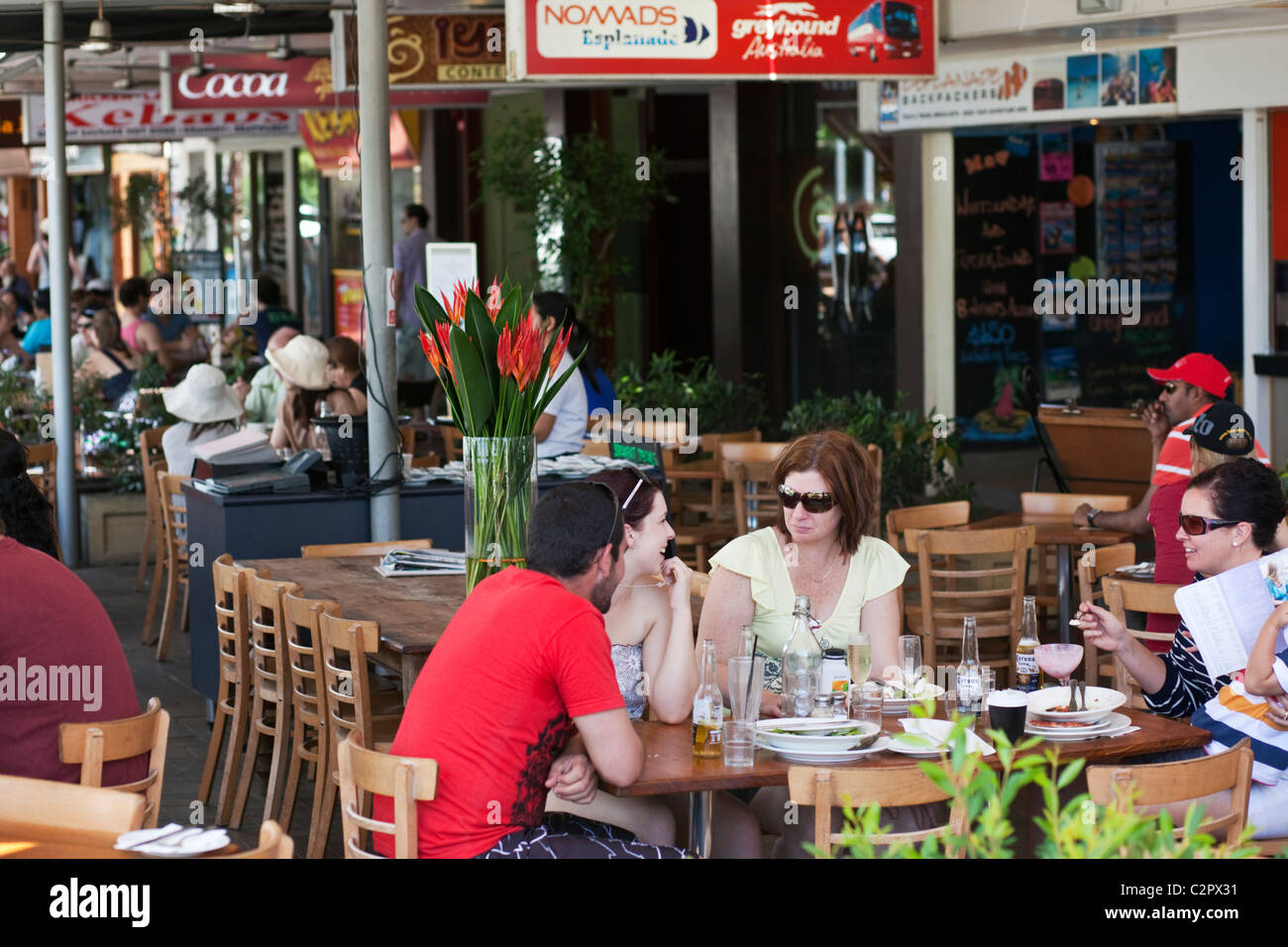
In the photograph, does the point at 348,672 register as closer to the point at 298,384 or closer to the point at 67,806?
the point at 67,806

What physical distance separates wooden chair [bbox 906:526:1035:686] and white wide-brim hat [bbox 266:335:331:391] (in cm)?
329

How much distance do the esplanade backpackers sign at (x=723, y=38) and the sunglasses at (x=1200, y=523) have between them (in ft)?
12.1

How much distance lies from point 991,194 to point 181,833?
955 centimetres

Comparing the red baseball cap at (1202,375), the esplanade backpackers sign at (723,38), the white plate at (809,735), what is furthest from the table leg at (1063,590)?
the white plate at (809,735)

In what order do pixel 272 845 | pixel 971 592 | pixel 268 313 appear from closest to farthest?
pixel 272 845
pixel 971 592
pixel 268 313

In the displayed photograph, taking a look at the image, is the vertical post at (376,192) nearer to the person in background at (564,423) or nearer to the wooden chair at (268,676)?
the person in background at (564,423)

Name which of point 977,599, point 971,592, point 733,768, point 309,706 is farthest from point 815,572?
point 977,599

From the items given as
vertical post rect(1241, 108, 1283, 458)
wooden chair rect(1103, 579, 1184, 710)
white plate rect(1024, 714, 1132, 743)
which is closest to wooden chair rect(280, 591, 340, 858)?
white plate rect(1024, 714, 1132, 743)

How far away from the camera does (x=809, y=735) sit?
3.87 m

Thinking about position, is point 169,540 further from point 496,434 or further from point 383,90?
point 496,434

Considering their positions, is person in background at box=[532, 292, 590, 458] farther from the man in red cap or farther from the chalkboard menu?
the chalkboard menu

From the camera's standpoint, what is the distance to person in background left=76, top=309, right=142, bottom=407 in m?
11.5

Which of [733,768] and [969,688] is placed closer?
[733,768]

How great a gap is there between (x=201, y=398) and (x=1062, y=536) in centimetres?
401
